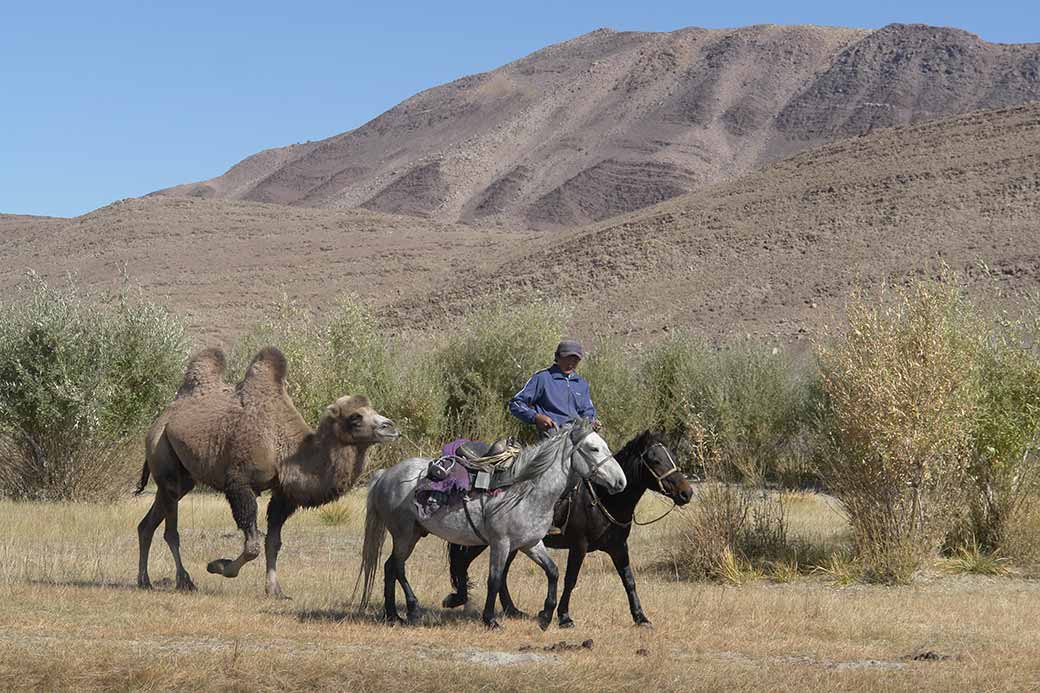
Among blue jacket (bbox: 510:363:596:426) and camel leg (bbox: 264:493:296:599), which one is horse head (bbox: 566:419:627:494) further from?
camel leg (bbox: 264:493:296:599)

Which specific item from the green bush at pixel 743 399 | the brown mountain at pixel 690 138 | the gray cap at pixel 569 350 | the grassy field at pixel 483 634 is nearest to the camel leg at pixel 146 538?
the grassy field at pixel 483 634

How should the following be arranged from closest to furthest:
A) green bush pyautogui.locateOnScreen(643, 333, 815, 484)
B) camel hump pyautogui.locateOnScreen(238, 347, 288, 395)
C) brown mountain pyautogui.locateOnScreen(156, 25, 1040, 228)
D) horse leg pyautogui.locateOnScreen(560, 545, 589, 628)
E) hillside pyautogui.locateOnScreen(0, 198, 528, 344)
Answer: horse leg pyautogui.locateOnScreen(560, 545, 589, 628) → camel hump pyautogui.locateOnScreen(238, 347, 288, 395) → green bush pyautogui.locateOnScreen(643, 333, 815, 484) → hillside pyautogui.locateOnScreen(0, 198, 528, 344) → brown mountain pyautogui.locateOnScreen(156, 25, 1040, 228)

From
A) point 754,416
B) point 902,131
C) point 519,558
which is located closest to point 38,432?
point 519,558

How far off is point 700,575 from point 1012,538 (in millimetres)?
4164

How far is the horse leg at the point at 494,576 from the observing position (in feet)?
35.3

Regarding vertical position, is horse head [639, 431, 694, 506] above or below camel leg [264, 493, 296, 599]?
above

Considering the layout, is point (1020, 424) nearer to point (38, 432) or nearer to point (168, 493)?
point (168, 493)

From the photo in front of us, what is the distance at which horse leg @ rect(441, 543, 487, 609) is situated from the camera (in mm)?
12047

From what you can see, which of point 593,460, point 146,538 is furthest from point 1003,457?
point 146,538

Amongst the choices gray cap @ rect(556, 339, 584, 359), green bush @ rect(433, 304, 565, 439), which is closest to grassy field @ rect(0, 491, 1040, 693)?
gray cap @ rect(556, 339, 584, 359)

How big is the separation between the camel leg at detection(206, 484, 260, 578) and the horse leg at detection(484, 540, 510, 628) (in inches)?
93.5

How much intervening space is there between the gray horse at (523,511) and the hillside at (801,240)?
162 feet

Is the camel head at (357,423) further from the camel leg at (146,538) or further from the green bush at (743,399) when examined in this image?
the green bush at (743,399)

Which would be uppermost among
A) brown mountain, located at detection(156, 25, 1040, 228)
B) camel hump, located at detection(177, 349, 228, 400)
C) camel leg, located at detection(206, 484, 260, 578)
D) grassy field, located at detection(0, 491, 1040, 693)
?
brown mountain, located at detection(156, 25, 1040, 228)
